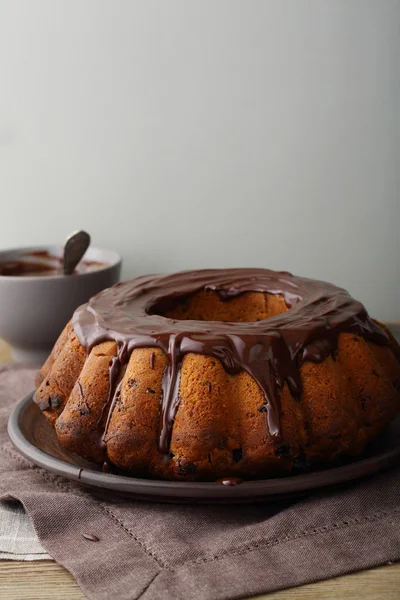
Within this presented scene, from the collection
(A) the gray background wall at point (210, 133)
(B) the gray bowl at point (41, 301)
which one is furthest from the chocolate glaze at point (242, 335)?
(A) the gray background wall at point (210, 133)

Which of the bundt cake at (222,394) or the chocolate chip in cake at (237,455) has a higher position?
the bundt cake at (222,394)

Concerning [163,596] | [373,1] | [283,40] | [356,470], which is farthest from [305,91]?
[163,596]

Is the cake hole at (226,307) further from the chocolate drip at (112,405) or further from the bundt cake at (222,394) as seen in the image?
the chocolate drip at (112,405)

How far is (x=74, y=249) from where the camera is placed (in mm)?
1968

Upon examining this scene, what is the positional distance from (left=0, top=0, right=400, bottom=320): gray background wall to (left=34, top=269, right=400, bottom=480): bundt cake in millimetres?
875

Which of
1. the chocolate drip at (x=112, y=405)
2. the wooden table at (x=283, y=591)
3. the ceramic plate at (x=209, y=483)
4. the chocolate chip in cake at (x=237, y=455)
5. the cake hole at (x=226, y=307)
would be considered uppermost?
the cake hole at (x=226, y=307)

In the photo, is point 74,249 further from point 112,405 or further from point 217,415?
point 217,415

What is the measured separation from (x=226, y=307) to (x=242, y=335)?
14.2 inches

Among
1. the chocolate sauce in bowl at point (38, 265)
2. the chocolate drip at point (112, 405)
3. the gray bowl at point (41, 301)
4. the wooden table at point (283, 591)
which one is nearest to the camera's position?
the wooden table at point (283, 591)

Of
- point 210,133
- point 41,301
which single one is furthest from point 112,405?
point 210,133

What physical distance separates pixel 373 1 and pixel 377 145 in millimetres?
360

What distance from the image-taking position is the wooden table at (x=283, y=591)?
1.02 meters

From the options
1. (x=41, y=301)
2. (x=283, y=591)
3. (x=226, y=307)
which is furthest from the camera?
(x=41, y=301)

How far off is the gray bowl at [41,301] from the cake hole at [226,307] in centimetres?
43
